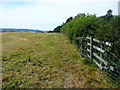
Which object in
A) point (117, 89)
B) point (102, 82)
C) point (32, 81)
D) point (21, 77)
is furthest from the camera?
point (21, 77)

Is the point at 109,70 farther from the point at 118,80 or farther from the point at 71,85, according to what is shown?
the point at 71,85

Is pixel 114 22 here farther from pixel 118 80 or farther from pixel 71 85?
pixel 71 85

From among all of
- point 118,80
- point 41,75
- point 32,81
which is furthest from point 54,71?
point 118,80

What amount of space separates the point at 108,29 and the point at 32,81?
315 centimetres

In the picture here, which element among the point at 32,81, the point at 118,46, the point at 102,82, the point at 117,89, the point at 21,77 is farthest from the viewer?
the point at 21,77

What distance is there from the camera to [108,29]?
3959 millimetres

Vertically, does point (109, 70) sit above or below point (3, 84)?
above

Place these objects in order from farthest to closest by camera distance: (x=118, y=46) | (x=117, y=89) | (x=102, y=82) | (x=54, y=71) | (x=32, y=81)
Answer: (x=54, y=71) → (x=32, y=81) → (x=102, y=82) → (x=118, y=46) → (x=117, y=89)

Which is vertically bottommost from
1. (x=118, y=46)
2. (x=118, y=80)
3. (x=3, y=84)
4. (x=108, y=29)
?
(x=3, y=84)

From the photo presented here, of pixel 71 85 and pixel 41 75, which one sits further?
pixel 41 75

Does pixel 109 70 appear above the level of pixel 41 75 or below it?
above

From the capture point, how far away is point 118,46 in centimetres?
368

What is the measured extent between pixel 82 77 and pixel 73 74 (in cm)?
44

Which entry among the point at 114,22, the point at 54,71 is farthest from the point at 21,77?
the point at 114,22
